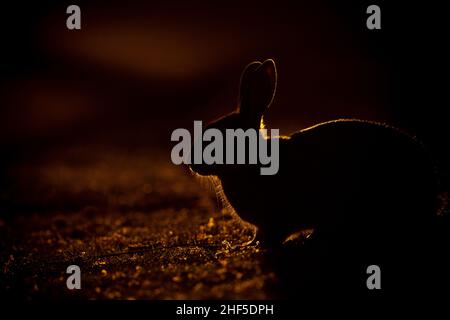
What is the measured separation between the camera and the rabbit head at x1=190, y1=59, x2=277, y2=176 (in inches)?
238

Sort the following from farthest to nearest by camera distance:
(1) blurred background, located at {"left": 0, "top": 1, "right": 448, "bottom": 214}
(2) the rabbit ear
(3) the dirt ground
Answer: (1) blurred background, located at {"left": 0, "top": 1, "right": 448, "bottom": 214} → (2) the rabbit ear → (3) the dirt ground

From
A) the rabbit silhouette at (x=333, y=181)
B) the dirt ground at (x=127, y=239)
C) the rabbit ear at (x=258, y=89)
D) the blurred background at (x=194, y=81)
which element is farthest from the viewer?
the blurred background at (x=194, y=81)

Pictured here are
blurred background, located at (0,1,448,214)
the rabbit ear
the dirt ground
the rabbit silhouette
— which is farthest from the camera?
blurred background, located at (0,1,448,214)

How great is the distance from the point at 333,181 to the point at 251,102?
3.24 ft

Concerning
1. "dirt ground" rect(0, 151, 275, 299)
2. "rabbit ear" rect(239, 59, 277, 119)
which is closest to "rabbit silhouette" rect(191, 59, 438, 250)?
"rabbit ear" rect(239, 59, 277, 119)

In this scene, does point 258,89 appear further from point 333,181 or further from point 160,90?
point 160,90

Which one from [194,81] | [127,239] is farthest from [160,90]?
[127,239]

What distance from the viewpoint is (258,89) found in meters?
6.05

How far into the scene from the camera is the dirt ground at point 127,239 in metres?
5.01

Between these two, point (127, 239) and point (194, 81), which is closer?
point (127, 239)

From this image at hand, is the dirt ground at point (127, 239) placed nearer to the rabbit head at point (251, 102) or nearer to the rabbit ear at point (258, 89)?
the rabbit head at point (251, 102)

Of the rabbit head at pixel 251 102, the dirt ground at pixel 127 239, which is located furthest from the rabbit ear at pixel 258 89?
the dirt ground at pixel 127 239

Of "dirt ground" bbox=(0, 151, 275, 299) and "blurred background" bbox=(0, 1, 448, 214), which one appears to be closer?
"dirt ground" bbox=(0, 151, 275, 299)

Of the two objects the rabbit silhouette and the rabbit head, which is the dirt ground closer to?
the rabbit silhouette
